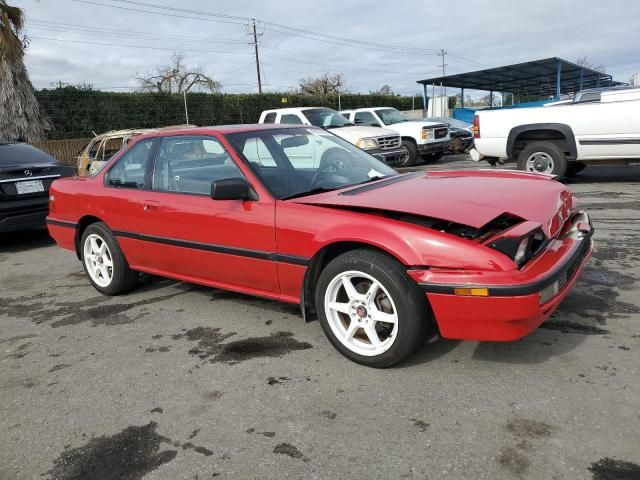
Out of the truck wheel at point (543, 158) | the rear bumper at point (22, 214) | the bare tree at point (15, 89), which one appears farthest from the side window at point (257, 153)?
the bare tree at point (15, 89)

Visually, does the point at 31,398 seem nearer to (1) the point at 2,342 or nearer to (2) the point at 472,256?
(1) the point at 2,342

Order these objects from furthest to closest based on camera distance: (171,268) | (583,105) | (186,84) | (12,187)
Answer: (186,84) < (583,105) < (12,187) < (171,268)

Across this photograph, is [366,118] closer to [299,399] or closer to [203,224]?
[203,224]

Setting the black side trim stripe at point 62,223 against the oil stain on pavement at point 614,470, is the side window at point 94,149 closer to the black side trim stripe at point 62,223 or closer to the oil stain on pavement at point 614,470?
the black side trim stripe at point 62,223

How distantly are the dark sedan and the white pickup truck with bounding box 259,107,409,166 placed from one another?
5852 mm

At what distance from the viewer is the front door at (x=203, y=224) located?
366 centimetres

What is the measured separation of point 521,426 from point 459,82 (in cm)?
2816

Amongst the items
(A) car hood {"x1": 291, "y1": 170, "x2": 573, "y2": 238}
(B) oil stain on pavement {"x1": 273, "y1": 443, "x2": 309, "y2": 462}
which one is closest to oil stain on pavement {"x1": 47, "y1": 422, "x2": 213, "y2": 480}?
(B) oil stain on pavement {"x1": 273, "y1": 443, "x2": 309, "y2": 462}

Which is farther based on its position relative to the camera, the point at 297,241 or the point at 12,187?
the point at 12,187

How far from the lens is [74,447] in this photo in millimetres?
2623

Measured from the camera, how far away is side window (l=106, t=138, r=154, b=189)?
460cm

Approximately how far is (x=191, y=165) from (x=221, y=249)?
33.6 inches

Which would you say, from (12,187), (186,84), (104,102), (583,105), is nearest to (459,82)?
(104,102)

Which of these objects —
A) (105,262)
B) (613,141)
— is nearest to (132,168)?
(105,262)
